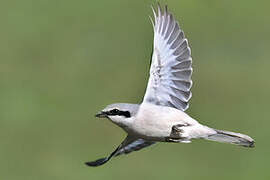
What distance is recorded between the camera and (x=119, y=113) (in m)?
6.56

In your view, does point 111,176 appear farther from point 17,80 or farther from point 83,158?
point 17,80

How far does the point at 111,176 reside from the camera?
35.9ft

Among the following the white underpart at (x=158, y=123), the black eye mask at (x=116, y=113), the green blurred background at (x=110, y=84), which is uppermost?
the black eye mask at (x=116, y=113)

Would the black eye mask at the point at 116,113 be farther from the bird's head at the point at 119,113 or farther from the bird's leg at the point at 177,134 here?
the bird's leg at the point at 177,134

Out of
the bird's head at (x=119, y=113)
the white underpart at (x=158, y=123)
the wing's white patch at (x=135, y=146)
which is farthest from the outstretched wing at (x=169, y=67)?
the wing's white patch at (x=135, y=146)

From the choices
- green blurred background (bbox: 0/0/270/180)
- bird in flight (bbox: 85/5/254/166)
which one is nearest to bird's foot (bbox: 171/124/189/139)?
bird in flight (bbox: 85/5/254/166)

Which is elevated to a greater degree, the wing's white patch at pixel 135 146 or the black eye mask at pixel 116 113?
the black eye mask at pixel 116 113

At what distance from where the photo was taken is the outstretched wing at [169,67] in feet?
22.8

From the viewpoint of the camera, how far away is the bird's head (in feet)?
21.4

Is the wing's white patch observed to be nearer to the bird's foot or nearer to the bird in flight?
the bird in flight

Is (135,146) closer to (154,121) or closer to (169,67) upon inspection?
(169,67)

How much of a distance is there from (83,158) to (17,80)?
293cm

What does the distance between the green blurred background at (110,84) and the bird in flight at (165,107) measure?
3891mm

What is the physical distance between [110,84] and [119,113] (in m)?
6.96
